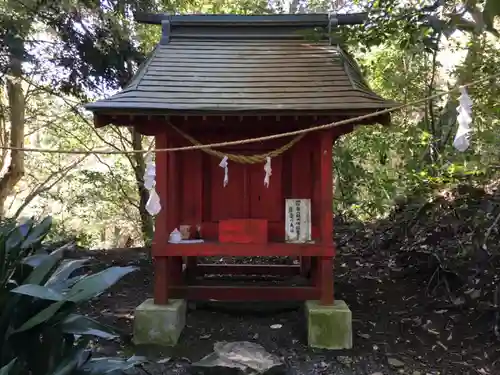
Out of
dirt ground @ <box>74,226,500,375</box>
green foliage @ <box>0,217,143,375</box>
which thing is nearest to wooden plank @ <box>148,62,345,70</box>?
dirt ground @ <box>74,226,500,375</box>

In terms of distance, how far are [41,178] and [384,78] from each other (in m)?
7.62

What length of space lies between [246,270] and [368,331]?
5.76 feet

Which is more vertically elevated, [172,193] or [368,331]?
[172,193]

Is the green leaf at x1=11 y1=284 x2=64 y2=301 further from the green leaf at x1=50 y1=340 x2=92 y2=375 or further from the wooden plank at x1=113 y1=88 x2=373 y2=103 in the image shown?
the wooden plank at x1=113 y1=88 x2=373 y2=103

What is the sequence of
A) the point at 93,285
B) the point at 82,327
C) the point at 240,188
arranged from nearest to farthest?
the point at 93,285 → the point at 82,327 → the point at 240,188

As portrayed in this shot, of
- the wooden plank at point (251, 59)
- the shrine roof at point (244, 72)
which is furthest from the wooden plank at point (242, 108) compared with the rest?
the wooden plank at point (251, 59)

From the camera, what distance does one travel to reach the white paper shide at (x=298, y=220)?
446 cm

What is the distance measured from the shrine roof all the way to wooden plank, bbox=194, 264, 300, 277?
2363 millimetres

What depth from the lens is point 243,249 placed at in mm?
4418

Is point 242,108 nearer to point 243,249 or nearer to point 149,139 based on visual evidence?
point 243,249

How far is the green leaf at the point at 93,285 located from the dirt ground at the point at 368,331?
1.50 m

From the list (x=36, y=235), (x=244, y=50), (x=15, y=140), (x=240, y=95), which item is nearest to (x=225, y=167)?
(x=240, y=95)

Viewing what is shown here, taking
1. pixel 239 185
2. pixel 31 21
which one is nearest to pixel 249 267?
pixel 239 185

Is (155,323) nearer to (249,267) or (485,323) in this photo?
(249,267)
